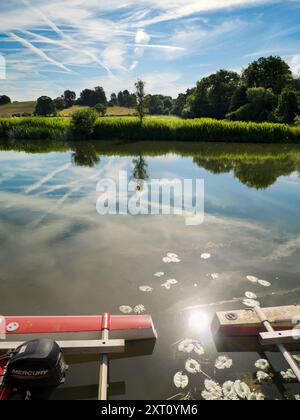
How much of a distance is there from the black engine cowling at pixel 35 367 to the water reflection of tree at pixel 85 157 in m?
13.6

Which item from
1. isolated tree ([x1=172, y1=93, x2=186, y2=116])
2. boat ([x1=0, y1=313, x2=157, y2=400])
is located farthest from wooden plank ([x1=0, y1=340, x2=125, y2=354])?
isolated tree ([x1=172, y1=93, x2=186, y2=116])

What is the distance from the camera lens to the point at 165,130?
28.5m

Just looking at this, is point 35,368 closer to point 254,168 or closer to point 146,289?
point 146,289

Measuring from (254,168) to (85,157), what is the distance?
10.2 m

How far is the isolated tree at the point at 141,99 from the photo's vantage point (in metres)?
31.4

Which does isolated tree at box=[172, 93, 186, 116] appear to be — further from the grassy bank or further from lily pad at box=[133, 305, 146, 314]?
lily pad at box=[133, 305, 146, 314]

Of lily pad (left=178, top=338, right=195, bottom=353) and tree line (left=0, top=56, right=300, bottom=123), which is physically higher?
tree line (left=0, top=56, right=300, bottom=123)

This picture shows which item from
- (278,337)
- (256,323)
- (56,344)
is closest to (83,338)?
(56,344)

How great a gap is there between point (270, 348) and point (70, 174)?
11.9 m

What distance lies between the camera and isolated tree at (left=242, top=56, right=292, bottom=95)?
1781 inches

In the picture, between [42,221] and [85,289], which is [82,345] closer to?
[85,289]

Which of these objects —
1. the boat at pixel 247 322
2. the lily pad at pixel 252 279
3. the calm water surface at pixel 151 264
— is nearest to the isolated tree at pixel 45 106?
the calm water surface at pixel 151 264

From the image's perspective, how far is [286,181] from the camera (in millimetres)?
13148
